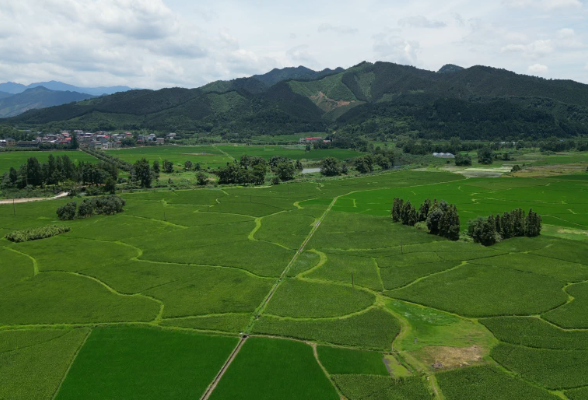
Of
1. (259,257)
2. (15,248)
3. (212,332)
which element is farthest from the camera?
(15,248)

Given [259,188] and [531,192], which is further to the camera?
[259,188]

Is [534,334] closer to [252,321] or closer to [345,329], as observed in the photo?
[345,329]

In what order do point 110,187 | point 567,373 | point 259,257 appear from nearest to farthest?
point 567,373 < point 259,257 < point 110,187

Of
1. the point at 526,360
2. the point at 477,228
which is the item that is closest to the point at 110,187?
the point at 477,228

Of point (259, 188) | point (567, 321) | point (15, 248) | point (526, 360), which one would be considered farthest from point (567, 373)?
point (259, 188)

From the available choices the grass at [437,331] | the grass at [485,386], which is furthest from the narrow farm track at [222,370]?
the grass at [485,386]

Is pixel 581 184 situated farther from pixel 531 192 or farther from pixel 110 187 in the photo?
pixel 110 187

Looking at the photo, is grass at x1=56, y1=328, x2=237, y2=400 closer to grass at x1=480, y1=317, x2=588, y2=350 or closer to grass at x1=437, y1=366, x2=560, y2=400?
grass at x1=437, y1=366, x2=560, y2=400
